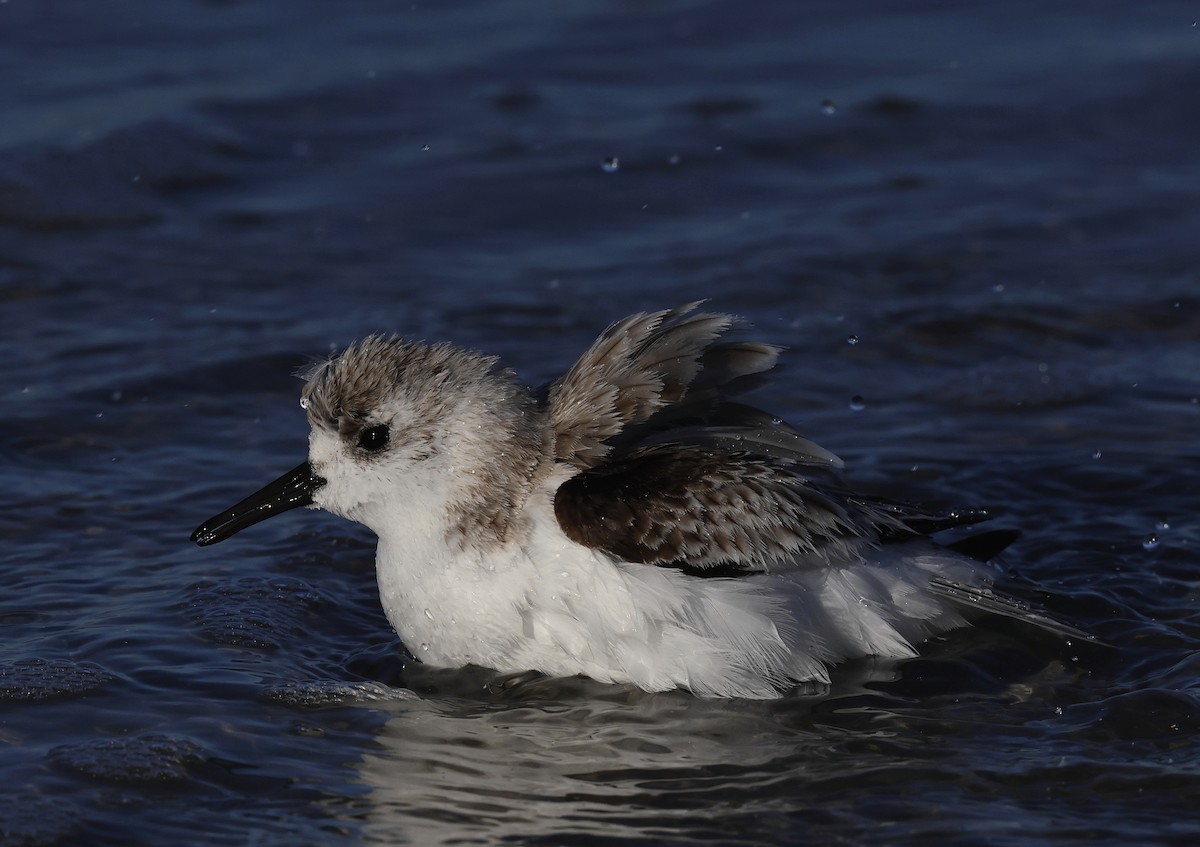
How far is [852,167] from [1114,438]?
401 cm

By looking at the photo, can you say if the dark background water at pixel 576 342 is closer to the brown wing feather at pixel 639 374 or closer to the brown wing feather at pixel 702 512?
the brown wing feather at pixel 702 512

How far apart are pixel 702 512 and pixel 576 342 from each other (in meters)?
3.82

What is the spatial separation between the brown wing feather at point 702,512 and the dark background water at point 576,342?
59cm

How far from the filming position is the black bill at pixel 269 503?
6922mm

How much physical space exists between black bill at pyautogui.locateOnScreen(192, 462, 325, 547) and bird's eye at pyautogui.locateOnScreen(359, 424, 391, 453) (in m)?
0.24

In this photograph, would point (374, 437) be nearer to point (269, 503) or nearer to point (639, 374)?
point (269, 503)

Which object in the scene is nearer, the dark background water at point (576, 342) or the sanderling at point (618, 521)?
the dark background water at point (576, 342)

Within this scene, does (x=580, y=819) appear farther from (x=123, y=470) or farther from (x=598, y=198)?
(x=598, y=198)

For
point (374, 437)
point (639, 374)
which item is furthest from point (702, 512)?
point (374, 437)

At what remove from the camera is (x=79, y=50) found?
1380cm

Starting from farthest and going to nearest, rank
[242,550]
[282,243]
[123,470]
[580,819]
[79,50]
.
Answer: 1. [79,50]
2. [282,243]
3. [123,470]
4. [242,550]
5. [580,819]

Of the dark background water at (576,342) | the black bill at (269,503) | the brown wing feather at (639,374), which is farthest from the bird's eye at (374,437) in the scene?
the dark background water at (576,342)

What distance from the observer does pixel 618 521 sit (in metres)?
6.36

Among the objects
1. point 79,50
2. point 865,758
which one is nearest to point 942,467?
point 865,758
